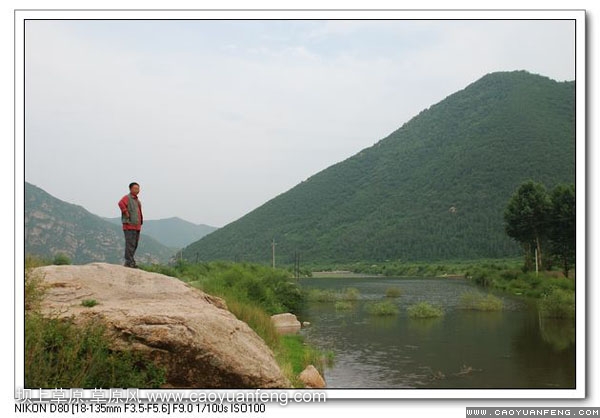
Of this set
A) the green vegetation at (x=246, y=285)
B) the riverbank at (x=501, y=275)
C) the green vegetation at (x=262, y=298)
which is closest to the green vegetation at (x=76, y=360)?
the green vegetation at (x=262, y=298)

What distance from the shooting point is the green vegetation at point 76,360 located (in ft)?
19.4

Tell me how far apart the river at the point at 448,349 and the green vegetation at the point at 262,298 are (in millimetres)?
755

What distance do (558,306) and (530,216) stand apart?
670 inches

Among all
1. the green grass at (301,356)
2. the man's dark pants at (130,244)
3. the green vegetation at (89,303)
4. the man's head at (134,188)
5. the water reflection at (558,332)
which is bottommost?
the water reflection at (558,332)

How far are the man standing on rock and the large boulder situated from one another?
1436 mm

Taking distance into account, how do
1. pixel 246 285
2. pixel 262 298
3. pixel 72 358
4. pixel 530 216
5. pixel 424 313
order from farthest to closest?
1. pixel 530 216
2. pixel 424 313
3. pixel 262 298
4. pixel 246 285
5. pixel 72 358

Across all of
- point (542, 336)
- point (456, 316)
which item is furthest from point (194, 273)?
point (542, 336)

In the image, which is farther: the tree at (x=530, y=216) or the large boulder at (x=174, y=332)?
the tree at (x=530, y=216)

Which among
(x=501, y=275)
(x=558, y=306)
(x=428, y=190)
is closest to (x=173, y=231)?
(x=428, y=190)

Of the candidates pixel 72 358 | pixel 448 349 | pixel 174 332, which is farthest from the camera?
pixel 448 349

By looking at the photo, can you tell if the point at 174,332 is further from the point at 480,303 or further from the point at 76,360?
the point at 480,303

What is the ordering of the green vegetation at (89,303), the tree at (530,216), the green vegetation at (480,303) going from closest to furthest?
the green vegetation at (89,303) → the green vegetation at (480,303) → the tree at (530,216)

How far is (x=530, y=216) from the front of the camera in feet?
122

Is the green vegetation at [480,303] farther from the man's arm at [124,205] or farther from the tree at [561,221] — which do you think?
the man's arm at [124,205]
